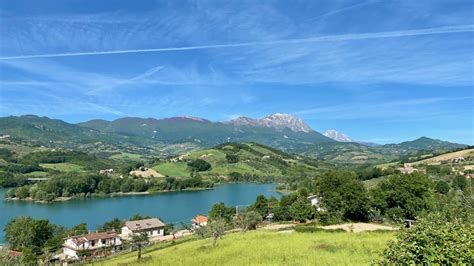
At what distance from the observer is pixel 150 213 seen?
82.4 m

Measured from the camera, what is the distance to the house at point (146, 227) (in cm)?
5600

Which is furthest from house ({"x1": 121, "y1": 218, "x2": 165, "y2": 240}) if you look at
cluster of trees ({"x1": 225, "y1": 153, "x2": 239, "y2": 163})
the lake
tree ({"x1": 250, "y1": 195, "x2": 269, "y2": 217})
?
cluster of trees ({"x1": 225, "y1": 153, "x2": 239, "y2": 163})

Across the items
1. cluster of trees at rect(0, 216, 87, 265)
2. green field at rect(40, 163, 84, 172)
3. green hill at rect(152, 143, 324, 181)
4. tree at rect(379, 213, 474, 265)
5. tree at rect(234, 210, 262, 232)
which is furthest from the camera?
green hill at rect(152, 143, 324, 181)

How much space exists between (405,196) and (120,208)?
70.3 meters

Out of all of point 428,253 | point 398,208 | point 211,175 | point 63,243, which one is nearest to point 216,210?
point 63,243

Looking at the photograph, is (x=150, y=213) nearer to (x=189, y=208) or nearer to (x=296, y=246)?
(x=189, y=208)

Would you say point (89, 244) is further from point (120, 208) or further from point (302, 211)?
point (120, 208)

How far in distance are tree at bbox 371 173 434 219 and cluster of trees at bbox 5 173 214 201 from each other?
301 ft

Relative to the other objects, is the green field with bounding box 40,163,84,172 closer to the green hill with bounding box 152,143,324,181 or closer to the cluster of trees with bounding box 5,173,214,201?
the green hill with bounding box 152,143,324,181

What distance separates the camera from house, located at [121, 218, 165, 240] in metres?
56.0

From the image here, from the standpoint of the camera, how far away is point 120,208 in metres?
89.6

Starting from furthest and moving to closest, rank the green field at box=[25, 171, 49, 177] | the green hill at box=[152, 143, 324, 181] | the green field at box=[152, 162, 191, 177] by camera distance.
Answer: the green hill at box=[152, 143, 324, 181] < the green field at box=[152, 162, 191, 177] < the green field at box=[25, 171, 49, 177]

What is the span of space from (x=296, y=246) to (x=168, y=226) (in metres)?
48.9

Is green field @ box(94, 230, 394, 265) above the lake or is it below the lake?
above
